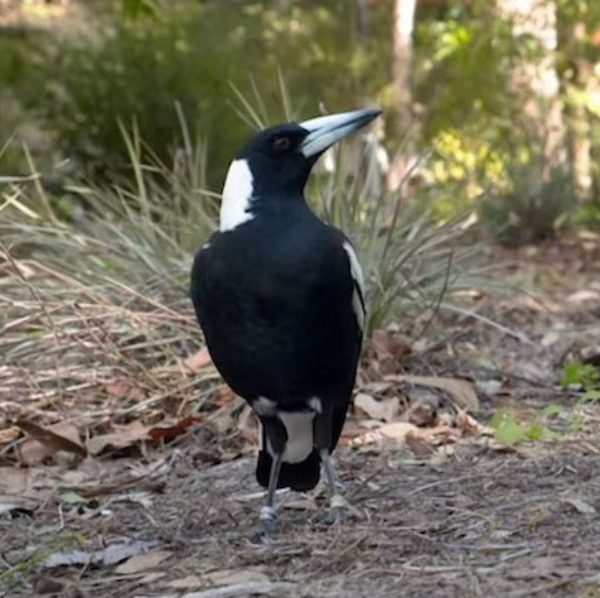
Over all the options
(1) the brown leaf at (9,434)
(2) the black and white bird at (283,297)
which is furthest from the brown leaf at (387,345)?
(2) the black and white bird at (283,297)

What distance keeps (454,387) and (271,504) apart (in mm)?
1473

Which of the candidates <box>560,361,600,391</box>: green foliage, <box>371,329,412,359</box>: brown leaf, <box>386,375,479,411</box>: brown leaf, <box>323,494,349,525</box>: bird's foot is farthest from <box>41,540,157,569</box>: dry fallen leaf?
<box>560,361,600,391</box>: green foliage

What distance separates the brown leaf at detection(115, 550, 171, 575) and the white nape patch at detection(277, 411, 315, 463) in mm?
522

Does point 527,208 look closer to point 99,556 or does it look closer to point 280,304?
point 280,304

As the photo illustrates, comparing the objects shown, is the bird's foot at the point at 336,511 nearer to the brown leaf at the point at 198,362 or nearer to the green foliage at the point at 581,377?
the brown leaf at the point at 198,362

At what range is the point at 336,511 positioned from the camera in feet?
11.7

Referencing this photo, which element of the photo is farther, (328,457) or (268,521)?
(328,457)

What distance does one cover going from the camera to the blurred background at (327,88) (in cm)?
947

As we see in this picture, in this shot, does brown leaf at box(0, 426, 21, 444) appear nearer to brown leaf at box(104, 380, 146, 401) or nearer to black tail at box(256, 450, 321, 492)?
brown leaf at box(104, 380, 146, 401)

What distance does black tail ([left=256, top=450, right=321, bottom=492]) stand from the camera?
3.78m

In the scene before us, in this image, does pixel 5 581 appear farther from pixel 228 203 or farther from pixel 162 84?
pixel 162 84

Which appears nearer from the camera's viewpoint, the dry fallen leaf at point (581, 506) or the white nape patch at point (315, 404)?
the dry fallen leaf at point (581, 506)

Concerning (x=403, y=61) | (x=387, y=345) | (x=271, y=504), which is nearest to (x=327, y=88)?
(x=403, y=61)

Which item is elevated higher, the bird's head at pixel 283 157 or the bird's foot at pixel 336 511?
the bird's head at pixel 283 157
